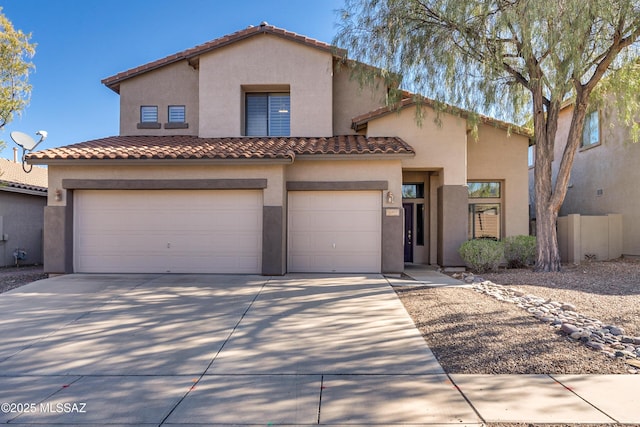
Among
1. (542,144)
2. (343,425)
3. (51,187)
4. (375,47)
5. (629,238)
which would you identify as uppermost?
(375,47)

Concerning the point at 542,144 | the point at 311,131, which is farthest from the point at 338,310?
the point at 542,144

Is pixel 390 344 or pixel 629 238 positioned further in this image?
pixel 629 238

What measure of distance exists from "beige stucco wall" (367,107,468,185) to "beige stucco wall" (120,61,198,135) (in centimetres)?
678

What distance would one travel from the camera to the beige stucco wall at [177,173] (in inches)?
408

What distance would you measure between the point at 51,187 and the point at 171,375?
877 cm

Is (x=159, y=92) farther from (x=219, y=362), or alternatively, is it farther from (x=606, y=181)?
(x=606, y=181)

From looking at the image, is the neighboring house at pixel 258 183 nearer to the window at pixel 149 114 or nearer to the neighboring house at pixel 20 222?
the window at pixel 149 114

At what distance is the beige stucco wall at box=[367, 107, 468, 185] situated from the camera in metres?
12.0

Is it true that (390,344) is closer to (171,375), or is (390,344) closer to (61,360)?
(171,375)

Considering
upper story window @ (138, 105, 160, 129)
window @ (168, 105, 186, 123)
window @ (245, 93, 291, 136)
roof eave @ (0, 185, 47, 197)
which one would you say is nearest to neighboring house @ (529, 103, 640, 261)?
window @ (245, 93, 291, 136)

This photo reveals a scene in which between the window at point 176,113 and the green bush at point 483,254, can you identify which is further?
the window at point 176,113

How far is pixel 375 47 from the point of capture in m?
10.5

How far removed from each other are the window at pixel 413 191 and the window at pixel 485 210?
1824 millimetres

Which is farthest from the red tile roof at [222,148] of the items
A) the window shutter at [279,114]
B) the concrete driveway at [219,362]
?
the concrete driveway at [219,362]
